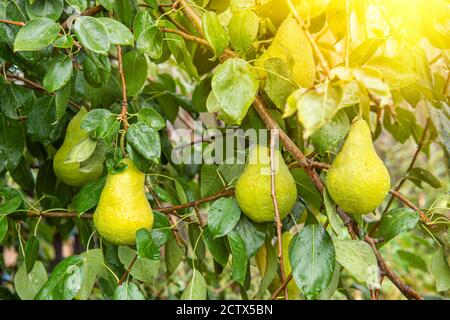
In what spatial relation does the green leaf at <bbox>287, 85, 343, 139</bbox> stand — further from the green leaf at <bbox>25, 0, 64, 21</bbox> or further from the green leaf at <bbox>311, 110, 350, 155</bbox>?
the green leaf at <bbox>25, 0, 64, 21</bbox>

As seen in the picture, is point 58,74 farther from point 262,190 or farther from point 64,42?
point 262,190

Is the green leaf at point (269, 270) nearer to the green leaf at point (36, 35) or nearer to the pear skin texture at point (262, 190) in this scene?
the pear skin texture at point (262, 190)

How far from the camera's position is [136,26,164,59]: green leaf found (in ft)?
2.41

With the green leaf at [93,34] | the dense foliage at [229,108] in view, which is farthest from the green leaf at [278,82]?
the green leaf at [93,34]

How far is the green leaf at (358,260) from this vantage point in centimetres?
65

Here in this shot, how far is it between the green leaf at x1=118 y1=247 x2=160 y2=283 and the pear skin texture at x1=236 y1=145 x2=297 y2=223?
0.17 meters

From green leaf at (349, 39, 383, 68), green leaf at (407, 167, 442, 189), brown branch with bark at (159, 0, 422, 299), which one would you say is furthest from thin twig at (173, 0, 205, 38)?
green leaf at (407, 167, 442, 189)

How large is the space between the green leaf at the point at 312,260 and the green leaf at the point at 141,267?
232 mm

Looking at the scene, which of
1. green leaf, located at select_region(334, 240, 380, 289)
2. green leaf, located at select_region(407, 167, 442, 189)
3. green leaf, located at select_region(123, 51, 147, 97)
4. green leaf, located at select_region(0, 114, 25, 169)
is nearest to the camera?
green leaf, located at select_region(334, 240, 380, 289)

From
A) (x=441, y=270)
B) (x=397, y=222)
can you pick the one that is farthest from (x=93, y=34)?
(x=441, y=270)

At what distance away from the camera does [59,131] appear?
3.37 ft

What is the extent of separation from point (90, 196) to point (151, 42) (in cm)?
24

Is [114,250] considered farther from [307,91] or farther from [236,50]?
[307,91]

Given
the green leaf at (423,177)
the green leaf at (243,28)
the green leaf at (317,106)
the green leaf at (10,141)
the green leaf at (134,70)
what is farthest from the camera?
the green leaf at (423,177)
